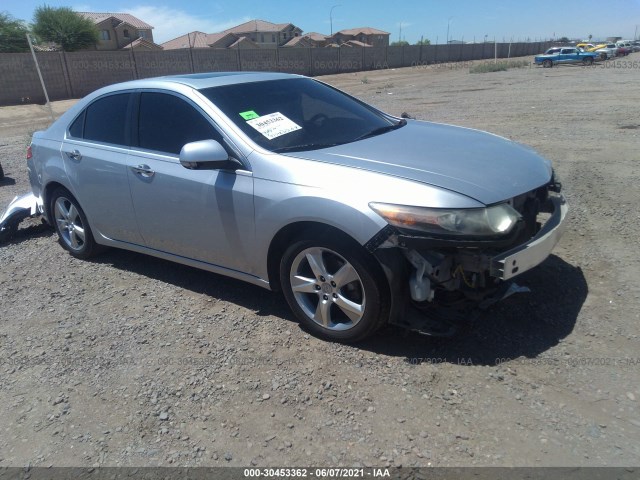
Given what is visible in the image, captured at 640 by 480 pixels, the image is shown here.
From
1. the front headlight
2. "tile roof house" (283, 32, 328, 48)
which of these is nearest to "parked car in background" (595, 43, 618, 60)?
"tile roof house" (283, 32, 328, 48)

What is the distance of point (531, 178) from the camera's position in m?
3.32

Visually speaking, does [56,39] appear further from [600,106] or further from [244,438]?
[244,438]

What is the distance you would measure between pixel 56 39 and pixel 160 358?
5601cm

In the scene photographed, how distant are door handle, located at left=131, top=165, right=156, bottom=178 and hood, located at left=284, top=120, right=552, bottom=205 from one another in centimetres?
131

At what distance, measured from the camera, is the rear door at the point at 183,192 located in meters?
3.60

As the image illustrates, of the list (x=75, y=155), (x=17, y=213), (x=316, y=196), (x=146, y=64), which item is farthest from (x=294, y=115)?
(x=146, y=64)

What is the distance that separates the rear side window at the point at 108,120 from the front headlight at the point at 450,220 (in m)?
2.63

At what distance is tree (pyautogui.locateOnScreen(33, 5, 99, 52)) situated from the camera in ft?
162

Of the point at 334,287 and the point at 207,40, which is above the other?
the point at 207,40

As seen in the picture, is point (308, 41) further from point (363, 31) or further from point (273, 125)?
point (273, 125)

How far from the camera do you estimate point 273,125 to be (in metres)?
Result: 3.77

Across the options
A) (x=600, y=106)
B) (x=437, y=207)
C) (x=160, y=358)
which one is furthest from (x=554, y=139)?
(x=160, y=358)

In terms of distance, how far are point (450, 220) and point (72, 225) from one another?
3.91 meters

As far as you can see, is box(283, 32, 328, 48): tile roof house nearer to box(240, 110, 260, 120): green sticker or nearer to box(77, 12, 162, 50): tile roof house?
box(77, 12, 162, 50): tile roof house
